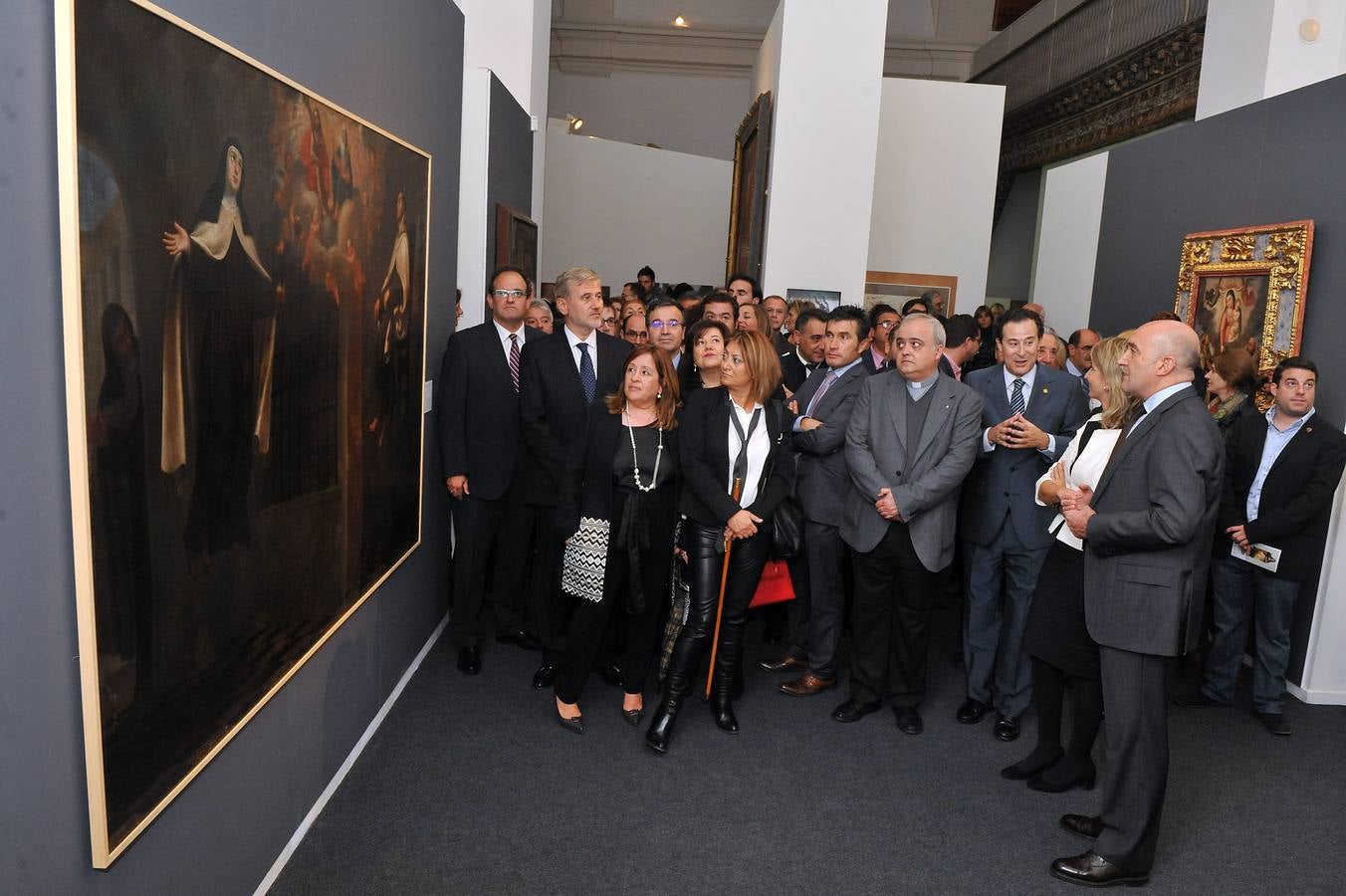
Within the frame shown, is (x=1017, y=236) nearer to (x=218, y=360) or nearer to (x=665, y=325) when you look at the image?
(x=665, y=325)

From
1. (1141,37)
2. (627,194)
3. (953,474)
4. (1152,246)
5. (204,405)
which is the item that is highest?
(1141,37)

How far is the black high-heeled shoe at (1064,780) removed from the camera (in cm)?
442

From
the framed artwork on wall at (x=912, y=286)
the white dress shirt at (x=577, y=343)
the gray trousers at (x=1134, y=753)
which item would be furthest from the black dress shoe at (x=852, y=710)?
the framed artwork on wall at (x=912, y=286)

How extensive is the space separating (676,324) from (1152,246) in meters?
4.45

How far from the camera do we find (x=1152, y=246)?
7770mm

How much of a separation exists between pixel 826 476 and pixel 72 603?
3.93 metres

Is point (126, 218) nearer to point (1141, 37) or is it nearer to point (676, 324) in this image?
point (676, 324)

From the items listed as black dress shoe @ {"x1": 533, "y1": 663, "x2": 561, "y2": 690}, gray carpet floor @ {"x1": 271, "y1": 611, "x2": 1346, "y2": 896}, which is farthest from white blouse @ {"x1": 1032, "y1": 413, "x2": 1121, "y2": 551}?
black dress shoe @ {"x1": 533, "y1": 663, "x2": 561, "y2": 690}

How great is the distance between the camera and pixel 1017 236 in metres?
19.3

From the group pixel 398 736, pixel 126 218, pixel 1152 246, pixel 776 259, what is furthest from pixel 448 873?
pixel 776 259

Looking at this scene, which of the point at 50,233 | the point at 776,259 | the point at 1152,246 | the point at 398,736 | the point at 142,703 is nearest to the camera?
the point at 50,233

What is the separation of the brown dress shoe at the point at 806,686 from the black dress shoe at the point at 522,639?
1.52 m

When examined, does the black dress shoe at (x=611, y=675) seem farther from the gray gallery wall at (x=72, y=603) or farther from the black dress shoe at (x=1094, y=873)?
the black dress shoe at (x=1094, y=873)

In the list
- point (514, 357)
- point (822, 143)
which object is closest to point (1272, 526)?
point (514, 357)
